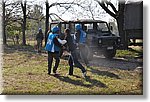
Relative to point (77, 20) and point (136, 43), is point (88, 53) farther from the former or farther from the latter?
point (136, 43)

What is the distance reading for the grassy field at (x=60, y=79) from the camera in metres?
4.08

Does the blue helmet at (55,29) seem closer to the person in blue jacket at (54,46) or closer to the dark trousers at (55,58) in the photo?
the person in blue jacket at (54,46)

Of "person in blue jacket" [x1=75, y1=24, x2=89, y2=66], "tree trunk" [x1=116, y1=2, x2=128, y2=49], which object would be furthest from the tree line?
"person in blue jacket" [x1=75, y1=24, x2=89, y2=66]

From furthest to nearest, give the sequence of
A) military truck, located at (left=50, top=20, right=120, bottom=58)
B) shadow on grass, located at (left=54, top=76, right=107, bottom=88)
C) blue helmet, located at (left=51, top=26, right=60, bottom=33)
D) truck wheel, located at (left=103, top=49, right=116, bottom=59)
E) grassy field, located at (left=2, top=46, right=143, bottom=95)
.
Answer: truck wheel, located at (left=103, top=49, right=116, bottom=59), military truck, located at (left=50, top=20, right=120, bottom=58), blue helmet, located at (left=51, top=26, right=60, bottom=33), shadow on grass, located at (left=54, top=76, right=107, bottom=88), grassy field, located at (left=2, top=46, right=143, bottom=95)

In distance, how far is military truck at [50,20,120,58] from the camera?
5.01 metres

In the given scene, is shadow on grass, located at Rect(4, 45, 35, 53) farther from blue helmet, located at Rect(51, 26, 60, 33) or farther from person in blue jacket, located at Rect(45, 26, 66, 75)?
blue helmet, located at Rect(51, 26, 60, 33)

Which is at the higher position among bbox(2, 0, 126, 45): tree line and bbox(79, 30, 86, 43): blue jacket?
bbox(2, 0, 126, 45): tree line

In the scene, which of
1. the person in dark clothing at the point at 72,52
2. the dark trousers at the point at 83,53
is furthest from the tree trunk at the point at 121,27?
the person in dark clothing at the point at 72,52

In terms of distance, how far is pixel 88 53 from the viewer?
522 centimetres

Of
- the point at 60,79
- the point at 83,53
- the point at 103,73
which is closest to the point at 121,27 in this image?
the point at 83,53

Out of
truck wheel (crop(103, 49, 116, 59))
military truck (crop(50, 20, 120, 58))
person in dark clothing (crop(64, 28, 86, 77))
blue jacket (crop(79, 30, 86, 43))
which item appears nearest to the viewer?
person in dark clothing (crop(64, 28, 86, 77))

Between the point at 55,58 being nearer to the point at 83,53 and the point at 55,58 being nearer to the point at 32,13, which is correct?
A: the point at 83,53

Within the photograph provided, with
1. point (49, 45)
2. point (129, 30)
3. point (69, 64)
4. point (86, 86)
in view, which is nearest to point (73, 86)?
point (86, 86)

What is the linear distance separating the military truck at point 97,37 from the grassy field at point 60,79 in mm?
534
